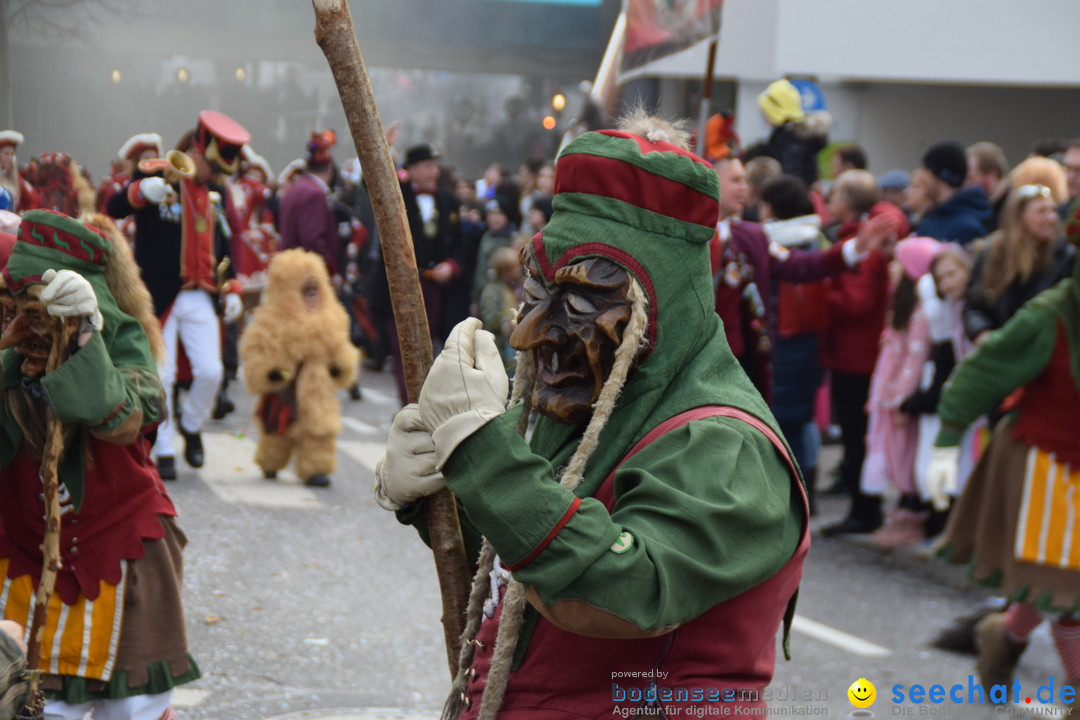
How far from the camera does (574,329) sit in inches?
76.2

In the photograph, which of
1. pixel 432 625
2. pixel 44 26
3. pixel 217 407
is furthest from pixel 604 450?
pixel 44 26

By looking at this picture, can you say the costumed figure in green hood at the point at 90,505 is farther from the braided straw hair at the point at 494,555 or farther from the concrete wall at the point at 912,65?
the concrete wall at the point at 912,65

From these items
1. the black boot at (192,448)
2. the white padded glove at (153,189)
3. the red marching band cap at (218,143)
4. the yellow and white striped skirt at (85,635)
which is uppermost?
the red marching band cap at (218,143)

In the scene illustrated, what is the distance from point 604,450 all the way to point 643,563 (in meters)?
0.33

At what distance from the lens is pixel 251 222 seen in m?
12.1

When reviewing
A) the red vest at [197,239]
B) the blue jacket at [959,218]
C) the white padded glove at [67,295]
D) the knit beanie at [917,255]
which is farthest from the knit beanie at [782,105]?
the white padded glove at [67,295]

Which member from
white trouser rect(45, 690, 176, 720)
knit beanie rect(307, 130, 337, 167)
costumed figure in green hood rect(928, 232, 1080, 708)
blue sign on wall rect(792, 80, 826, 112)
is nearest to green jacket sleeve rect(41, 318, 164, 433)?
white trouser rect(45, 690, 176, 720)

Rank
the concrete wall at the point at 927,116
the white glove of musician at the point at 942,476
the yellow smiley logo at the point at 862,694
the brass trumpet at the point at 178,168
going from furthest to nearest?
the concrete wall at the point at 927,116, the brass trumpet at the point at 178,168, the white glove of musician at the point at 942,476, the yellow smiley logo at the point at 862,694

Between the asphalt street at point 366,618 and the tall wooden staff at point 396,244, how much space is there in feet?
7.51

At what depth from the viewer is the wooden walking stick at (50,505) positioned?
9.98 ft

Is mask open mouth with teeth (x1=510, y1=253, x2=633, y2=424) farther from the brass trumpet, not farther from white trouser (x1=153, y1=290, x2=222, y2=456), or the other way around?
the brass trumpet

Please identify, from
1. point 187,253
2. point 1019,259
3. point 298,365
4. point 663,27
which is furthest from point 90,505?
point 663,27

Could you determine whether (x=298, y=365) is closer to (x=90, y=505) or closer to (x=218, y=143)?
(x=218, y=143)

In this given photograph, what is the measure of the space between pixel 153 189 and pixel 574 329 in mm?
6145
